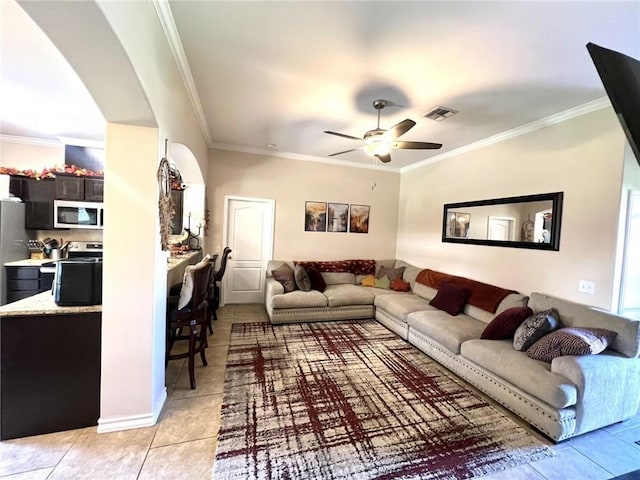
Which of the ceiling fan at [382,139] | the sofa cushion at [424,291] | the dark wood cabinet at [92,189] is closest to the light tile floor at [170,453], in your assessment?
the sofa cushion at [424,291]

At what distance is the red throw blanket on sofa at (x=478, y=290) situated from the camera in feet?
A: 10.7

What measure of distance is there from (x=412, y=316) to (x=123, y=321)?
121 inches

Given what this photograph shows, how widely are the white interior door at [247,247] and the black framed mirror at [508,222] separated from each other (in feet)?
10.5

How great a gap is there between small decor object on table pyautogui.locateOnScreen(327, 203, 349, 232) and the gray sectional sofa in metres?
2.15

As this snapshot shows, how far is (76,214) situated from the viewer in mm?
4070

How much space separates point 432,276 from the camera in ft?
14.1

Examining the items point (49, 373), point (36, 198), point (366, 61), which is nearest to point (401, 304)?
point (366, 61)

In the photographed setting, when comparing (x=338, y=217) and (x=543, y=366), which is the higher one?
(x=338, y=217)

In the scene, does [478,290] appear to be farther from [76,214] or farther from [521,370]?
[76,214]

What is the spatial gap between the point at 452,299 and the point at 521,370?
150 cm

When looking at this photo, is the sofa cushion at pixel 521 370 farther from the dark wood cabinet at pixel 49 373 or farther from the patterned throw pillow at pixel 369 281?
the dark wood cabinet at pixel 49 373

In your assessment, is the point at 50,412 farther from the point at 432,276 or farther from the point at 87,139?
the point at 432,276


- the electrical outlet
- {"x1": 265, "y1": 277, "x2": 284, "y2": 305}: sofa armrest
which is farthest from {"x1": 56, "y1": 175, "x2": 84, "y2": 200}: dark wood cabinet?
the electrical outlet

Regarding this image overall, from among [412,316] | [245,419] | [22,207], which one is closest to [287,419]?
[245,419]
